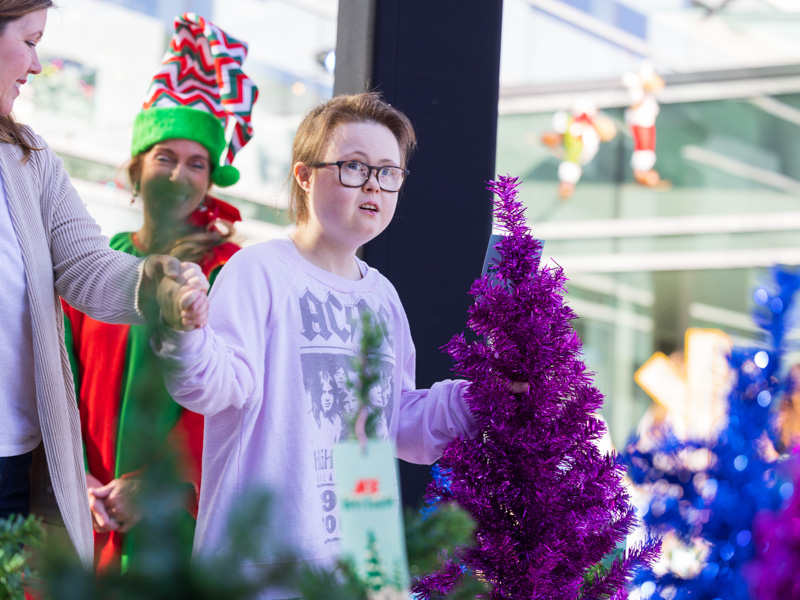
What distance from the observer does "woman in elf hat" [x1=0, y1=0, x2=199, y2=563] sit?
42.0 inches

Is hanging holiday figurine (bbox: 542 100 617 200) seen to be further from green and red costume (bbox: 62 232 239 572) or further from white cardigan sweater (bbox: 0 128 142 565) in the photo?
white cardigan sweater (bbox: 0 128 142 565)

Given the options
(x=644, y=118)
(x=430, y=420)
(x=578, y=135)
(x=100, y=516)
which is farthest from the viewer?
(x=578, y=135)

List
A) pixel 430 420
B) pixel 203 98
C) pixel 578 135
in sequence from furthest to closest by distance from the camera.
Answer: pixel 578 135
pixel 203 98
pixel 430 420

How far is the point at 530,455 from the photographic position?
2.96ft

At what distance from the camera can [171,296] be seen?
380 mm

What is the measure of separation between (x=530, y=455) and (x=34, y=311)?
2.07 ft

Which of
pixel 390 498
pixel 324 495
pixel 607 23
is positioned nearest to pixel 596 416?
pixel 324 495

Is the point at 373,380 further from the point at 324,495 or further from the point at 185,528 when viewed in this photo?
the point at 324,495

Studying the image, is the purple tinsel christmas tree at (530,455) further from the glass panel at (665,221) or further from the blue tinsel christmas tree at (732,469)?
the glass panel at (665,221)

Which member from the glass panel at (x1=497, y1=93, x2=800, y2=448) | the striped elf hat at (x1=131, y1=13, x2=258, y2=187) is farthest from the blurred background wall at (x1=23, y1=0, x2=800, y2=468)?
the striped elf hat at (x1=131, y1=13, x2=258, y2=187)

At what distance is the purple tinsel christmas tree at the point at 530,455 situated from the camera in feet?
2.84

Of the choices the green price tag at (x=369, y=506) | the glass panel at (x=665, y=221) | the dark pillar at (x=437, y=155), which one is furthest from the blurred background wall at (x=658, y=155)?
the green price tag at (x=369, y=506)

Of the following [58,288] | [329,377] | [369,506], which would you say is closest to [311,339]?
[329,377]

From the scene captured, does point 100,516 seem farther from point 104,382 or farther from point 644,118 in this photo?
point 644,118
